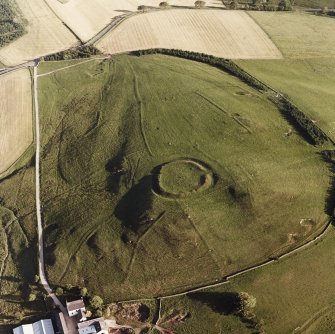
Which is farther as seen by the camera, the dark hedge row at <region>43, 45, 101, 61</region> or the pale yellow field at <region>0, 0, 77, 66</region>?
the pale yellow field at <region>0, 0, 77, 66</region>

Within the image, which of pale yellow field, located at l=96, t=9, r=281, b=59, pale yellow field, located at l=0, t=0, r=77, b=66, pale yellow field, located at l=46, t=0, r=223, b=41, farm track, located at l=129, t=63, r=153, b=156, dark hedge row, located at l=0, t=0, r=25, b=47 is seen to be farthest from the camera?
pale yellow field, located at l=46, t=0, r=223, b=41

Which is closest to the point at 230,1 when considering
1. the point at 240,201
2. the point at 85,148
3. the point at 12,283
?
the point at 85,148

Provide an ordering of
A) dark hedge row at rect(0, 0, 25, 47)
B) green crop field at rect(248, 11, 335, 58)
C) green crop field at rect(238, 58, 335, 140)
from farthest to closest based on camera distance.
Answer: dark hedge row at rect(0, 0, 25, 47), green crop field at rect(248, 11, 335, 58), green crop field at rect(238, 58, 335, 140)

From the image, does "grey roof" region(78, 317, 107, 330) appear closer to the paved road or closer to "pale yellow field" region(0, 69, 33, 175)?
the paved road

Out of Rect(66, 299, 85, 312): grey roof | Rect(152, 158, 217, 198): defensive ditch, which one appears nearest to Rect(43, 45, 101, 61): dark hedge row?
Rect(152, 158, 217, 198): defensive ditch

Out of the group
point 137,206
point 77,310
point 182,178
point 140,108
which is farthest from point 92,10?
point 77,310

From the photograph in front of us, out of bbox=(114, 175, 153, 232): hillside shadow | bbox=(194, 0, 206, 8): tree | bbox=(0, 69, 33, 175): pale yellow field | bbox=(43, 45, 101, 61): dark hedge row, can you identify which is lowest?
bbox=(114, 175, 153, 232): hillside shadow

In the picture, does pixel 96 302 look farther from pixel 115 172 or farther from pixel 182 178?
pixel 115 172
